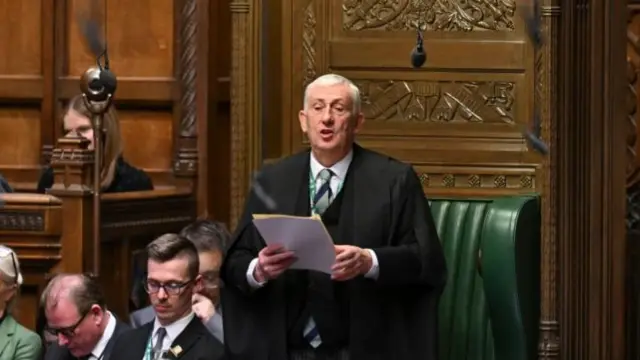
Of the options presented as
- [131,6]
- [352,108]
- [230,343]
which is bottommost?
[230,343]

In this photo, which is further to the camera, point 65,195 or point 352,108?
point 65,195

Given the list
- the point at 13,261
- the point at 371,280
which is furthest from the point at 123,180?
the point at 371,280

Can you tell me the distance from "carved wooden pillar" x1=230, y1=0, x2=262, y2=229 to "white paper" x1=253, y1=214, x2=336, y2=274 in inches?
81.6

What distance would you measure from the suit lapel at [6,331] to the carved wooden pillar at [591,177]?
67.3 inches

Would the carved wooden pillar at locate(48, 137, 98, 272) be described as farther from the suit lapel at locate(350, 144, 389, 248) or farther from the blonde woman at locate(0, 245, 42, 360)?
the suit lapel at locate(350, 144, 389, 248)

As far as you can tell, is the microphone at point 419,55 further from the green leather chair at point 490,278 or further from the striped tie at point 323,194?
the striped tie at point 323,194

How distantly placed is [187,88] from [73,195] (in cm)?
188

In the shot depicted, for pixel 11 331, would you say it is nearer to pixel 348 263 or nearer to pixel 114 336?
pixel 114 336

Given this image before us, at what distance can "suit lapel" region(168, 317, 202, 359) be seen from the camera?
4.38m

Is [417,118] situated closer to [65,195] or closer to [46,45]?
[65,195]

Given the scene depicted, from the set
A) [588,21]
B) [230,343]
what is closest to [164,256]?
[230,343]

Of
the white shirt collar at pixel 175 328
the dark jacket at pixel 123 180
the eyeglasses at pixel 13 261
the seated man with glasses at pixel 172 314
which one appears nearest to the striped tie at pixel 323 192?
the seated man with glasses at pixel 172 314

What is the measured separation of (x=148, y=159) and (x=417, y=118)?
189cm

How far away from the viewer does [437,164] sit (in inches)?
243
